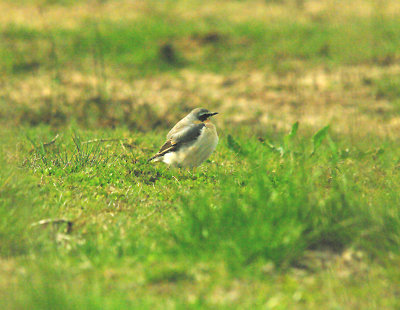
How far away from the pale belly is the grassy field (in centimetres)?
16

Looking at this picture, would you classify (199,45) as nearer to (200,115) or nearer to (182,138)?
(200,115)

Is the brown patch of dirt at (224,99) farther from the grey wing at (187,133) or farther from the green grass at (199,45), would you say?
the grey wing at (187,133)

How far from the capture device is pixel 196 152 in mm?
7109

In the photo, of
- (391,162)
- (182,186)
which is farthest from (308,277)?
(391,162)

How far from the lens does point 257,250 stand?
180 inches

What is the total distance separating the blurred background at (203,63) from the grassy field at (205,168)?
5cm

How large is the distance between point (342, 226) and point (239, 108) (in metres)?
6.72

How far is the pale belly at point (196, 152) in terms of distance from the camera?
7.09 meters

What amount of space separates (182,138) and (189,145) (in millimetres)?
152

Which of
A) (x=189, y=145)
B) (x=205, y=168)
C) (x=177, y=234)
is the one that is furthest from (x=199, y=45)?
(x=177, y=234)

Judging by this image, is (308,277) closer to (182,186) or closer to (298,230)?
(298,230)

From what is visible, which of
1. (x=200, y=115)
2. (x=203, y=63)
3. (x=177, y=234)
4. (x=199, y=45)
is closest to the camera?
(x=177, y=234)

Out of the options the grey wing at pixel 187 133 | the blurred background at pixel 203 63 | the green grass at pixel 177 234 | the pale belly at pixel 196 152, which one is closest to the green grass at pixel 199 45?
the blurred background at pixel 203 63

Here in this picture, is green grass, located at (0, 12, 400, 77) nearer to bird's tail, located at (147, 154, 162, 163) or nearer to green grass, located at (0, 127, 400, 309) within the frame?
bird's tail, located at (147, 154, 162, 163)
